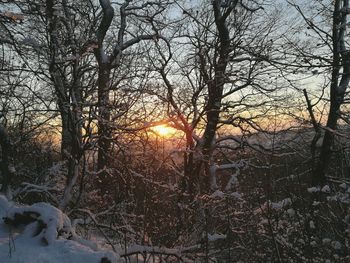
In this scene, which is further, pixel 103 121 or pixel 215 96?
pixel 215 96

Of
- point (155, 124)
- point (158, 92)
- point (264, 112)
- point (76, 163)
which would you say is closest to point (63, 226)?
point (76, 163)

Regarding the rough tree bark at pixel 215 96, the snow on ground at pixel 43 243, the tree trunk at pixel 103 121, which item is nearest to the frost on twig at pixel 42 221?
the snow on ground at pixel 43 243

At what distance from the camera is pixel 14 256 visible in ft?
14.6

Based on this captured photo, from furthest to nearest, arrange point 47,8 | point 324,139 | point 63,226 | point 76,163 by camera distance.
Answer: point 324,139
point 47,8
point 76,163
point 63,226

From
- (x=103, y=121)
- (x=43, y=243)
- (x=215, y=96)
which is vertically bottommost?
(x=43, y=243)

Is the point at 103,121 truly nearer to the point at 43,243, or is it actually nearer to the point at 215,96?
the point at 43,243

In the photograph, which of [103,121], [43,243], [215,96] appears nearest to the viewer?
[43,243]

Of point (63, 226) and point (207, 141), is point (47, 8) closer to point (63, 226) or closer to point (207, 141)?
point (63, 226)

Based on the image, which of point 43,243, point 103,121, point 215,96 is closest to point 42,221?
point 43,243

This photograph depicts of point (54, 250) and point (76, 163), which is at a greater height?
point (76, 163)

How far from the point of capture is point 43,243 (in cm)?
482

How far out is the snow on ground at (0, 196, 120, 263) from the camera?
446cm

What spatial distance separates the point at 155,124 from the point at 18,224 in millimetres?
6832

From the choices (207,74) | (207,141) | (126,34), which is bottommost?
(207,141)
